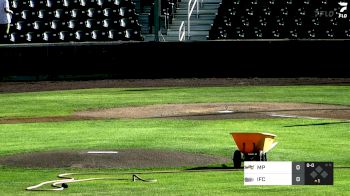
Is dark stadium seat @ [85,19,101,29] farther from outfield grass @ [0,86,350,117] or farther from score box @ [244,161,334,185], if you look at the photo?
score box @ [244,161,334,185]

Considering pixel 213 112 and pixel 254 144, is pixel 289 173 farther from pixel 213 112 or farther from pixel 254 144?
pixel 213 112

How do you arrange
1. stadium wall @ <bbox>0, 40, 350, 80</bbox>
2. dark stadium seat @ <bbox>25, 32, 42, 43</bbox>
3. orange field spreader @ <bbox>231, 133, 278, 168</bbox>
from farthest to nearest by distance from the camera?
dark stadium seat @ <bbox>25, 32, 42, 43</bbox>, stadium wall @ <bbox>0, 40, 350, 80</bbox>, orange field spreader @ <bbox>231, 133, 278, 168</bbox>

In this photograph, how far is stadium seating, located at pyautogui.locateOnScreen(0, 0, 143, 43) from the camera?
39375mm

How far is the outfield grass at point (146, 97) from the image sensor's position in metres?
26.9

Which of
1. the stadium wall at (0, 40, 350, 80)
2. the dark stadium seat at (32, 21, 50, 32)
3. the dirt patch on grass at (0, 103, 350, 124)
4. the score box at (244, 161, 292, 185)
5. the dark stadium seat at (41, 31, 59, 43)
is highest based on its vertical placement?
the dark stadium seat at (32, 21, 50, 32)

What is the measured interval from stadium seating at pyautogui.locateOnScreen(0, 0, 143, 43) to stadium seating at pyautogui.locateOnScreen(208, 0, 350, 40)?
11.5ft

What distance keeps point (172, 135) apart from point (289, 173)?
409 inches

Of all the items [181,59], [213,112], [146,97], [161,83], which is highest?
[181,59]

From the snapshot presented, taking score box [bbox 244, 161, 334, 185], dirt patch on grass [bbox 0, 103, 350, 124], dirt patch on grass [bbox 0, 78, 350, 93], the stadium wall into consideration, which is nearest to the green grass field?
dirt patch on grass [bbox 0, 103, 350, 124]

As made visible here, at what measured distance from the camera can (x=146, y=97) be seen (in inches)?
1159

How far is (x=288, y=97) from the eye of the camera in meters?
28.9

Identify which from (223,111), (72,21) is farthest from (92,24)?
(223,111)

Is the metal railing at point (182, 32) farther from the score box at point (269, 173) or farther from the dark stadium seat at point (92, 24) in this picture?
the score box at point (269, 173)

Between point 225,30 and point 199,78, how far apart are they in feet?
16.5
